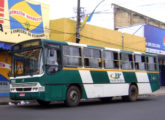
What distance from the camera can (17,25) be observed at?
1802 cm

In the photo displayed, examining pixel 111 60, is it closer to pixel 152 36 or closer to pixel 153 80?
pixel 153 80

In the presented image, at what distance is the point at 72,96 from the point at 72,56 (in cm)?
184

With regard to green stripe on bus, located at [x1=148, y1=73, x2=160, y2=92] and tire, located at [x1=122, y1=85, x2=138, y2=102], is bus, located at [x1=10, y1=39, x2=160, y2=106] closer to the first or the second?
tire, located at [x1=122, y1=85, x2=138, y2=102]

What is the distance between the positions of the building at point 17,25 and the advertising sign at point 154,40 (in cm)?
1524

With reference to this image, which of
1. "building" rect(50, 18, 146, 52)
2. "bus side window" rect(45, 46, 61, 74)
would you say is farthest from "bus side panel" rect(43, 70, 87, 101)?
"building" rect(50, 18, 146, 52)

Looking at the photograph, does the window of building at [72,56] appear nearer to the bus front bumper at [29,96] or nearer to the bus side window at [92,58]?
the bus side window at [92,58]

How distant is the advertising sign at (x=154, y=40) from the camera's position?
31.9m

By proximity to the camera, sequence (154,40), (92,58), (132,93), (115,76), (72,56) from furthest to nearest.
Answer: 1. (154,40)
2. (132,93)
3. (115,76)
4. (92,58)
5. (72,56)

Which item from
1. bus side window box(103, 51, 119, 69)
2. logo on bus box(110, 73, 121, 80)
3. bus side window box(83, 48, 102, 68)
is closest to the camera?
bus side window box(83, 48, 102, 68)

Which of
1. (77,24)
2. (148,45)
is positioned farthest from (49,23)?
(148,45)

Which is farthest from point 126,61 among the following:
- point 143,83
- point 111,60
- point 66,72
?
point 66,72

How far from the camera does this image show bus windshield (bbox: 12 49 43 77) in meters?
11.8

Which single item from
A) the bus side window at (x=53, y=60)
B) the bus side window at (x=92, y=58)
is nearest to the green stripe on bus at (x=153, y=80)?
the bus side window at (x=92, y=58)

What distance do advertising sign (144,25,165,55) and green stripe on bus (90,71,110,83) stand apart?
1770 centimetres
